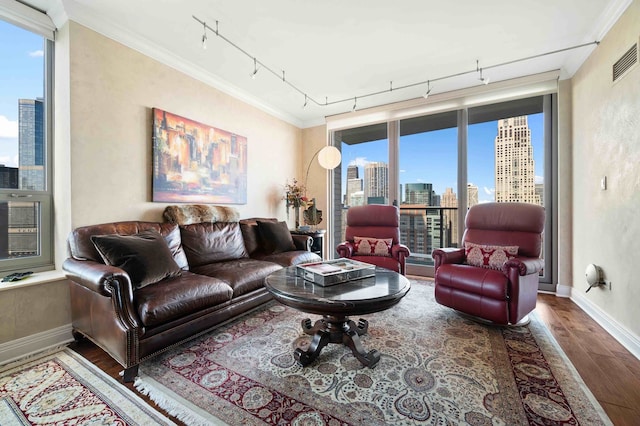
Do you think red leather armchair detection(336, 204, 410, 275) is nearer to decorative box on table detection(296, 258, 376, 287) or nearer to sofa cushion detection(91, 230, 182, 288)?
decorative box on table detection(296, 258, 376, 287)

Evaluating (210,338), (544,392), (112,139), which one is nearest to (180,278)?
(210,338)

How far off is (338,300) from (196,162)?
2.54 meters

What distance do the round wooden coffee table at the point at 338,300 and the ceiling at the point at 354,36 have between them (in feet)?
7.39

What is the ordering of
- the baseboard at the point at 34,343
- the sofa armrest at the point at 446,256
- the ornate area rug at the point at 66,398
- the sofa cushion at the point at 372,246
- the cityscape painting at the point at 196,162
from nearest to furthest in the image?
1. the ornate area rug at the point at 66,398
2. the baseboard at the point at 34,343
3. the sofa armrest at the point at 446,256
4. the cityscape painting at the point at 196,162
5. the sofa cushion at the point at 372,246

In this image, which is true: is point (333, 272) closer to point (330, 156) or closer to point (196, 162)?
point (196, 162)

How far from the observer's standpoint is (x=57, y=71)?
7.73 feet

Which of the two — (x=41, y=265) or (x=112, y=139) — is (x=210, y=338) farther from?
(x=112, y=139)

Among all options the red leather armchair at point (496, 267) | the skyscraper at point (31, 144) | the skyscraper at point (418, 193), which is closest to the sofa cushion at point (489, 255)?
the red leather armchair at point (496, 267)

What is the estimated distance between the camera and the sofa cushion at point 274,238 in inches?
138

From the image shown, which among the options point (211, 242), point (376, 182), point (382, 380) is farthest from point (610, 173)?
point (211, 242)

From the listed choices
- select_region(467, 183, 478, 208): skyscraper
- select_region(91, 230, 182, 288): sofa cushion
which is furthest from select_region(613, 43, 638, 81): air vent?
select_region(91, 230, 182, 288): sofa cushion

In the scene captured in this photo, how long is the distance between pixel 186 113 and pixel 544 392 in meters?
3.91

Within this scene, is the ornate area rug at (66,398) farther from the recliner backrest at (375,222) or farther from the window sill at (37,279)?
the recliner backrest at (375,222)

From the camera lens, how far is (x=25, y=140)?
2279 millimetres
